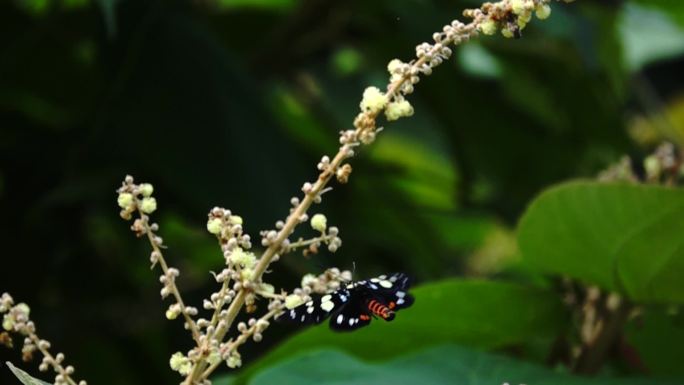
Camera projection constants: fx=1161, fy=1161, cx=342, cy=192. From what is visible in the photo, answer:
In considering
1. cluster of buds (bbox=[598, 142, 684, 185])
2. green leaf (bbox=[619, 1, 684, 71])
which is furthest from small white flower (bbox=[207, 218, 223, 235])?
green leaf (bbox=[619, 1, 684, 71])

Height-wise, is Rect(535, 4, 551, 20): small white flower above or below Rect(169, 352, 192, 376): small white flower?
above

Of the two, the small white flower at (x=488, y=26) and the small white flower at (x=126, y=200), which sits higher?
the small white flower at (x=488, y=26)

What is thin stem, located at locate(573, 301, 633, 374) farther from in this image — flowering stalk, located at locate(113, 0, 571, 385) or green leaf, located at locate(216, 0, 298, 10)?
green leaf, located at locate(216, 0, 298, 10)

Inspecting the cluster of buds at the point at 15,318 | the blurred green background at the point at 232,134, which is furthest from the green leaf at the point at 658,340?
the cluster of buds at the point at 15,318

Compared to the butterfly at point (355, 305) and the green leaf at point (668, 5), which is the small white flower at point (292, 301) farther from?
the green leaf at point (668, 5)

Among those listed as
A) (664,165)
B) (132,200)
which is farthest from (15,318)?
(664,165)
